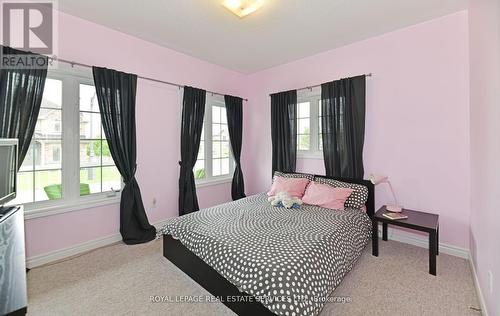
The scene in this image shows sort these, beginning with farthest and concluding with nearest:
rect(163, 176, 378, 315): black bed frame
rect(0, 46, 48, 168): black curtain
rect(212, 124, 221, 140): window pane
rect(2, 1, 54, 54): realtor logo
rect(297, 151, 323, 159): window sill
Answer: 1. rect(212, 124, 221, 140): window pane
2. rect(297, 151, 323, 159): window sill
3. rect(2, 1, 54, 54): realtor logo
4. rect(0, 46, 48, 168): black curtain
5. rect(163, 176, 378, 315): black bed frame

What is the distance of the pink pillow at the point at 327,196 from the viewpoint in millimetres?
2674

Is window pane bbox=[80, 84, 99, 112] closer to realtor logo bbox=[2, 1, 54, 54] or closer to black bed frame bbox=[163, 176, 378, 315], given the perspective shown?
realtor logo bbox=[2, 1, 54, 54]

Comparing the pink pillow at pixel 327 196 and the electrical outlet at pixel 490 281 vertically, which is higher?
the pink pillow at pixel 327 196

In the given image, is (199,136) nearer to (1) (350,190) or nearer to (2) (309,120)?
(2) (309,120)

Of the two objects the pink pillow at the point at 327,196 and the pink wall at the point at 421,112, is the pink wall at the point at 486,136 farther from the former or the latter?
the pink pillow at the point at 327,196

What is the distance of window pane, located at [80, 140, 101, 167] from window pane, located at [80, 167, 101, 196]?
7cm

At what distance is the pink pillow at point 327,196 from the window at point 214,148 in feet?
5.77

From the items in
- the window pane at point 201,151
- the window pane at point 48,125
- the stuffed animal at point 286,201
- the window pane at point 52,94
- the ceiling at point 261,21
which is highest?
the ceiling at point 261,21

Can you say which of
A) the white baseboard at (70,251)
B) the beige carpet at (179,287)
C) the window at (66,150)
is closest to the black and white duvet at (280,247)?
the beige carpet at (179,287)

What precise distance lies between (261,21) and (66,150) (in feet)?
8.70

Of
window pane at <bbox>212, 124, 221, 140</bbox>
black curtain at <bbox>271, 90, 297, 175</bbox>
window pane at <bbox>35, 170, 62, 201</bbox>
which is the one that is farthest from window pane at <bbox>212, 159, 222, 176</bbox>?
window pane at <bbox>35, 170, 62, 201</bbox>

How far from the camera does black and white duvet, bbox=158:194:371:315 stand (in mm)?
1375

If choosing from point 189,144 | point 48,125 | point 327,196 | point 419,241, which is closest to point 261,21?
point 189,144

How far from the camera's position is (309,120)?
141 inches
